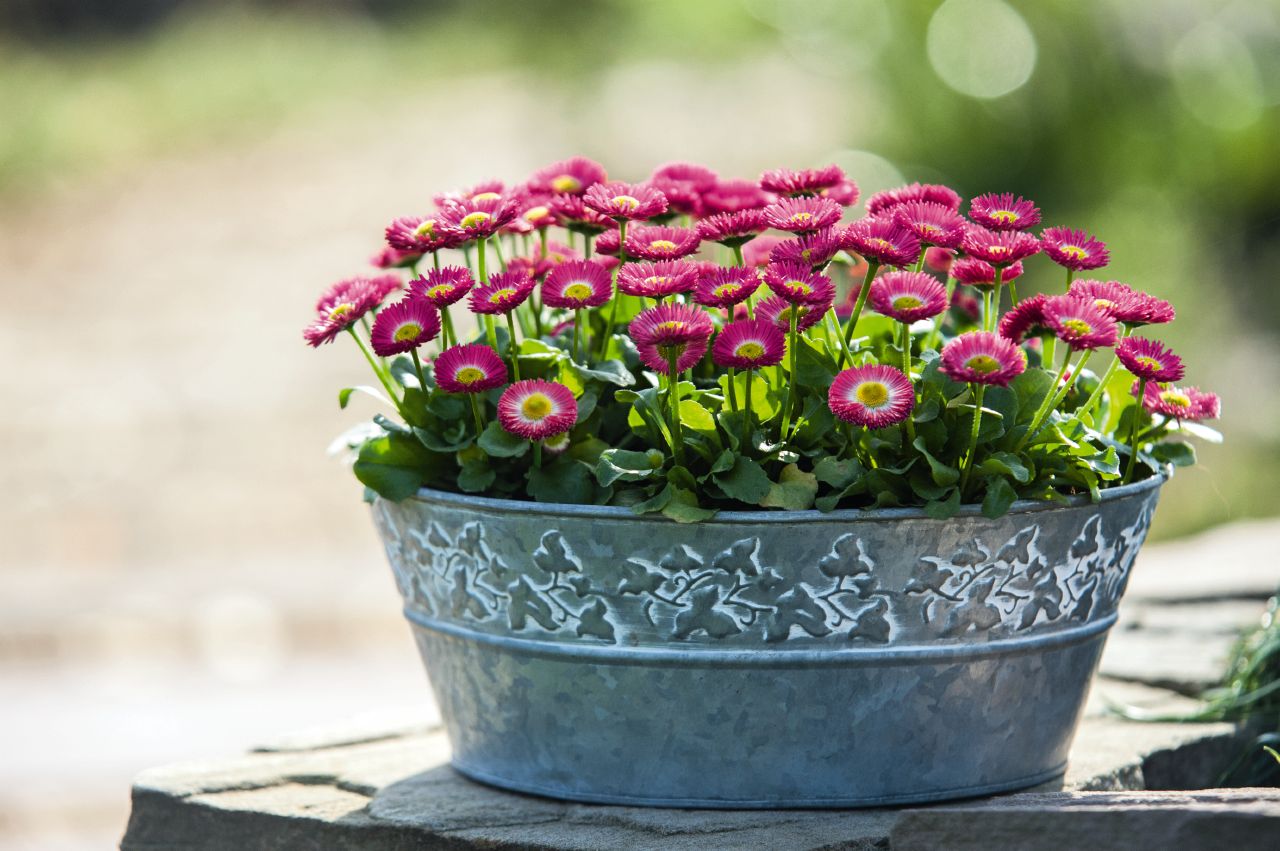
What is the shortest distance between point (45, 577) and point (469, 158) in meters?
5.19

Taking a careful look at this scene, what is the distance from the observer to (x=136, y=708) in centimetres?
365

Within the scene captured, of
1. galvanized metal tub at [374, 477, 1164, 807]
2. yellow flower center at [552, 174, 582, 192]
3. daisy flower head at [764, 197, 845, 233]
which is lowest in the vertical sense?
galvanized metal tub at [374, 477, 1164, 807]

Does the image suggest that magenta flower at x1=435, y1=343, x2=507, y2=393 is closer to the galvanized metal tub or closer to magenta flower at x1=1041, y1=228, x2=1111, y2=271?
the galvanized metal tub

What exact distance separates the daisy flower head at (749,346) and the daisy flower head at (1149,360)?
290mm

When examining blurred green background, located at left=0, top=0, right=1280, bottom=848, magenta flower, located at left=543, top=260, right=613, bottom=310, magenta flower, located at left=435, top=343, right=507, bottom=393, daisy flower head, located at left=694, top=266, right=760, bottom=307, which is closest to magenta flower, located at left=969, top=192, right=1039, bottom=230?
daisy flower head, located at left=694, top=266, right=760, bottom=307

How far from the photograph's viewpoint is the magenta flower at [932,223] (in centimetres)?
118

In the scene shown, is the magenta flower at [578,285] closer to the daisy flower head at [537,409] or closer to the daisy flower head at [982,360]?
the daisy flower head at [537,409]

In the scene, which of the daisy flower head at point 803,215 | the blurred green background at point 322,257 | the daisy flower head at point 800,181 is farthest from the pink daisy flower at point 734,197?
the blurred green background at point 322,257

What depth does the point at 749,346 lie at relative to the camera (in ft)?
3.67

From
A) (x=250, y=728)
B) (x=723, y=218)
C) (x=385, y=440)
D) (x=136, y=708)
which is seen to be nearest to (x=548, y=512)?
(x=385, y=440)

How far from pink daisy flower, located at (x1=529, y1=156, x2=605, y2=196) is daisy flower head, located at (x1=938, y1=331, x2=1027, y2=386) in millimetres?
463

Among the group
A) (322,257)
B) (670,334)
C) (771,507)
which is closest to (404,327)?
(670,334)

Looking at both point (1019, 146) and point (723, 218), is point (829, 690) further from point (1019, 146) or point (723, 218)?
point (1019, 146)

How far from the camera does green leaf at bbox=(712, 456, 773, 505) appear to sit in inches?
44.6
